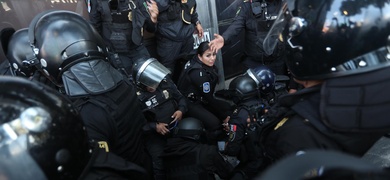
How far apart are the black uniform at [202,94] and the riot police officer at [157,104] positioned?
0.44 metres

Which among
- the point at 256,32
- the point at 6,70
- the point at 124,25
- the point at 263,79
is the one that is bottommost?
the point at 263,79

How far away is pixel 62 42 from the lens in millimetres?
1714

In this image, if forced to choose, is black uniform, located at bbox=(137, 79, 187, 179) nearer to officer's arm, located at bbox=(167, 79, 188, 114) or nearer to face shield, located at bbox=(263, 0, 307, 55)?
officer's arm, located at bbox=(167, 79, 188, 114)

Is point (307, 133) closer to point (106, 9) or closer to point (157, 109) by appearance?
point (157, 109)

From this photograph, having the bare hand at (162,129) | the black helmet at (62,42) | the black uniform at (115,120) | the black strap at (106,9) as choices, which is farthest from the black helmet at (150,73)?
the black strap at (106,9)

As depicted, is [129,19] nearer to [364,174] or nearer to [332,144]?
[332,144]

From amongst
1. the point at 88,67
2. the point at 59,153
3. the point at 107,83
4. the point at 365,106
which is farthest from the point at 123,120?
the point at 365,106

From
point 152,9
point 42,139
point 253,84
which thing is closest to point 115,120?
point 42,139

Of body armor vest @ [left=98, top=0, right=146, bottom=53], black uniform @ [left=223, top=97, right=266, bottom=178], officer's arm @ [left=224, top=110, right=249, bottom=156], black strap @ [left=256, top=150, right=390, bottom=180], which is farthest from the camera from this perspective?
body armor vest @ [left=98, top=0, right=146, bottom=53]

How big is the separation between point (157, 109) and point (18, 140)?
1.93 m

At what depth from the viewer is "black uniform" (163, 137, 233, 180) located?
227 centimetres

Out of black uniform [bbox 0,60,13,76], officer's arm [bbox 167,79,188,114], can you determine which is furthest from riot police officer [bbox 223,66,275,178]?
black uniform [bbox 0,60,13,76]

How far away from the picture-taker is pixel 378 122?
1184 mm

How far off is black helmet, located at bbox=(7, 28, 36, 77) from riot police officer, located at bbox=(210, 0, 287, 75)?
1863mm
